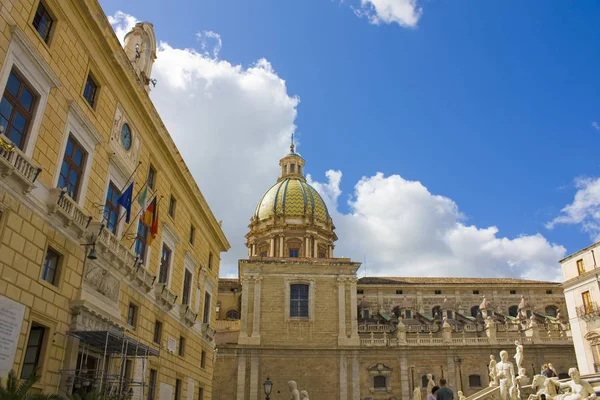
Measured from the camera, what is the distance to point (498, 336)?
145 ft

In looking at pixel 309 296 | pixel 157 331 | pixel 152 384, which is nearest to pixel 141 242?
pixel 157 331

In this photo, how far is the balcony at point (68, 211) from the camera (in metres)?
12.2

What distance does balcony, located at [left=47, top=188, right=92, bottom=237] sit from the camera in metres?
12.2

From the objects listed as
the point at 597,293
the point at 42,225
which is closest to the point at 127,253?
the point at 42,225

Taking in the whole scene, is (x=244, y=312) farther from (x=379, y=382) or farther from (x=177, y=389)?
(x=177, y=389)

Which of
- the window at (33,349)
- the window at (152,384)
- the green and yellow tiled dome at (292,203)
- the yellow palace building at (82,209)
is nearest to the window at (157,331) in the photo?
the yellow palace building at (82,209)

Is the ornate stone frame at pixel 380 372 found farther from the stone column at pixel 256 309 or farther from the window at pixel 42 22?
the window at pixel 42 22

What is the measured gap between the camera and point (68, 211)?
1286cm

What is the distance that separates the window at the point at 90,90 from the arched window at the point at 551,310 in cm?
4938

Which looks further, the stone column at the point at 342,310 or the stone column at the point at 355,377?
the stone column at the point at 342,310

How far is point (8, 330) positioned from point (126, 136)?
317 inches

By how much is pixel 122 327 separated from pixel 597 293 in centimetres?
3255

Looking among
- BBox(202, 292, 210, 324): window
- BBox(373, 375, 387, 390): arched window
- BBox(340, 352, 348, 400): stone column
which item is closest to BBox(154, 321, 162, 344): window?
BBox(202, 292, 210, 324): window

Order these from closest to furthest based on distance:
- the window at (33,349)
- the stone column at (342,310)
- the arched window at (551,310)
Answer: the window at (33,349) → the stone column at (342,310) → the arched window at (551,310)
